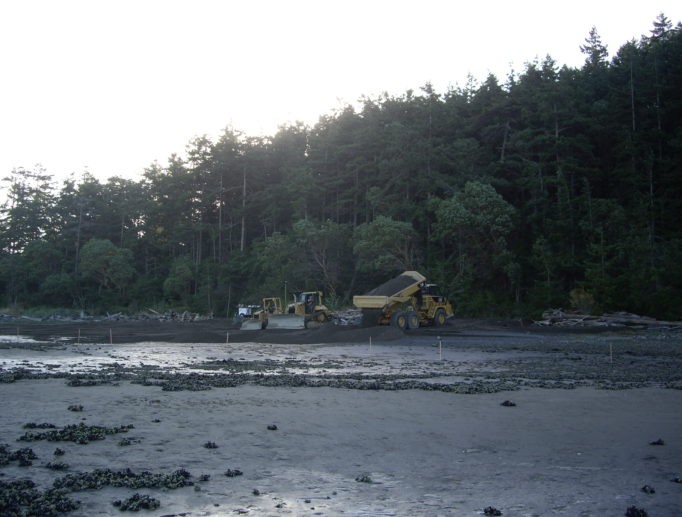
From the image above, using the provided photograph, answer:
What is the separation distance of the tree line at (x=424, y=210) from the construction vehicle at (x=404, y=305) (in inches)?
344

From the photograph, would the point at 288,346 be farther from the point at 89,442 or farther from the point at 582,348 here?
the point at 89,442

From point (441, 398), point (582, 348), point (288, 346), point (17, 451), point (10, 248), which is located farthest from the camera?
point (10, 248)

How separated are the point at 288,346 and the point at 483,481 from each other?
21878 millimetres

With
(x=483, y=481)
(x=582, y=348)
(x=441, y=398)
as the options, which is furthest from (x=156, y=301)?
(x=483, y=481)

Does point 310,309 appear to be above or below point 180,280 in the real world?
below

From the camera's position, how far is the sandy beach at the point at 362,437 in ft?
17.8

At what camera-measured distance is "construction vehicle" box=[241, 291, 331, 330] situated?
37.0 metres

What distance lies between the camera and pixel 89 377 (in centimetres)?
1389

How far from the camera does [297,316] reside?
37031mm

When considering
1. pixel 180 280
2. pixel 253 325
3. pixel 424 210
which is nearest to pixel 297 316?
pixel 253 325

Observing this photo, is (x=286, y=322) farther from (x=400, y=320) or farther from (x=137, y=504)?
(x=137, y=504)

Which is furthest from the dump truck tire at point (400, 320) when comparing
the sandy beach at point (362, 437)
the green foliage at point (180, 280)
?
the green foliage at point (180, 280)

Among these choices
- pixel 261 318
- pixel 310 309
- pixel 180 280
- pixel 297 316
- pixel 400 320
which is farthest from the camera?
pixel 180 280

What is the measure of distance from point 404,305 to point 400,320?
1.72 meters
